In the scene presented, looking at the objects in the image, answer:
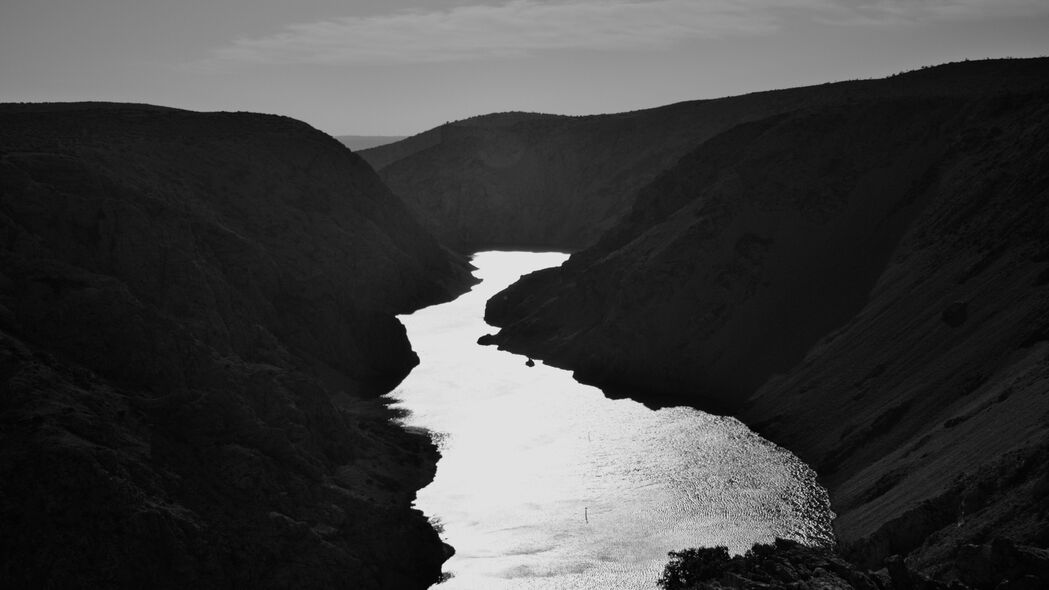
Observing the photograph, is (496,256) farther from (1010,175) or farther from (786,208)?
(1010,175)

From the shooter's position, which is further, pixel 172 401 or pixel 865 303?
pixel 865 303

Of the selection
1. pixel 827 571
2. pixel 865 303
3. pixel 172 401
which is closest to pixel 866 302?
pixel 865 303

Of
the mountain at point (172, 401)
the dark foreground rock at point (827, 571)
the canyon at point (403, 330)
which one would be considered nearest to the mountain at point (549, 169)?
the canyon at point (403, 330)

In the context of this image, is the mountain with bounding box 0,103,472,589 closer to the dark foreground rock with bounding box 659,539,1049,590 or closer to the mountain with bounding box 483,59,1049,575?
the dark foreground rock with bounding box 659,539,1049,590

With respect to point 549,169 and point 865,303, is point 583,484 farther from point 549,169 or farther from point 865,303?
point 549,169

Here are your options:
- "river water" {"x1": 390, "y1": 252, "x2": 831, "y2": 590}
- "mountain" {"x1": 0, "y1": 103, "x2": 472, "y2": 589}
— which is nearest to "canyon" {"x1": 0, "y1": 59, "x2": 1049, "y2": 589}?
"mountain" {"x1": 0, "y1": 103, "x2": 472, "y2": 589}

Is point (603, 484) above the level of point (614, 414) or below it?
below

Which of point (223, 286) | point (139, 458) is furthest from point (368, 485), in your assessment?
point (223, 286)
